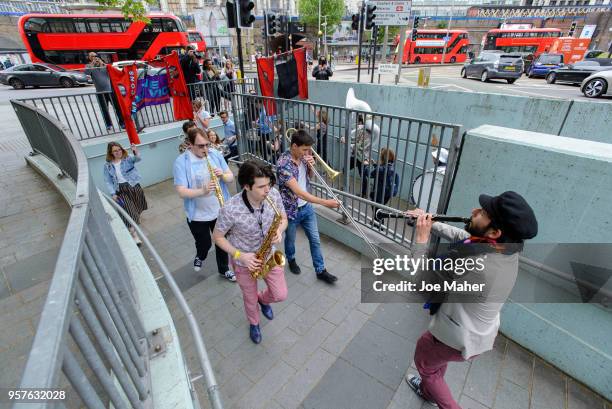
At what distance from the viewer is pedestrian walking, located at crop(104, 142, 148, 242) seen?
4.80 meters

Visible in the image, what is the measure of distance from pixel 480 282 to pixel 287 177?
227cm

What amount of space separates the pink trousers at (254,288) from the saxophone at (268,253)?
5.2 inches

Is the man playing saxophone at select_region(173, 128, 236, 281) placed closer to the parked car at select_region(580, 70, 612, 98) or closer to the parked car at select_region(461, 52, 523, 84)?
the parked car at select_region(580, 70, 612, 98)

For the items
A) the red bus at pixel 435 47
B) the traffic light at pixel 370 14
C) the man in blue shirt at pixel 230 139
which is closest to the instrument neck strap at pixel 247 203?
the man in blue shirt at pixel 230 139

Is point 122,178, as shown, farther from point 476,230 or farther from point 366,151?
point 476,230

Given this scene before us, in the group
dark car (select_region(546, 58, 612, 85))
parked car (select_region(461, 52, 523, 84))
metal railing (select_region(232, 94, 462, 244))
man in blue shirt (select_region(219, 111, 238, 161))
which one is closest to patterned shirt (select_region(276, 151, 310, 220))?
metal railing (select_region(232, 94, 462, 244))

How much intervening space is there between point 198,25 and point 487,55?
2819cm

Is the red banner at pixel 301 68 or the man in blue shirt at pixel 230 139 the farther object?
the red banner at pixel 301 68

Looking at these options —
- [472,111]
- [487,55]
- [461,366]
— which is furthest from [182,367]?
[487,55]

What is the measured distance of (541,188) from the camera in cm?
274

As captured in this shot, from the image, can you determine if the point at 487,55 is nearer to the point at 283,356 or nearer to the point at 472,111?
the point at 472,111

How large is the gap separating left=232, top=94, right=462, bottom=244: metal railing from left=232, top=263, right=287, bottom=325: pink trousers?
1589 mm

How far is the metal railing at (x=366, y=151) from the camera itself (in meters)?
3.65

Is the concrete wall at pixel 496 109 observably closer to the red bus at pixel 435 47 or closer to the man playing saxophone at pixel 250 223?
the man playing saxophone at pixel 250 223
